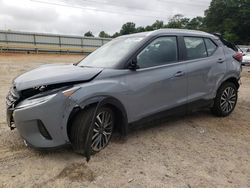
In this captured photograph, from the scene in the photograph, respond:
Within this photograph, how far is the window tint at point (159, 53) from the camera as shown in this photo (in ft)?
14.0

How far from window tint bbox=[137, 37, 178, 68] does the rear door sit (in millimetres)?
319

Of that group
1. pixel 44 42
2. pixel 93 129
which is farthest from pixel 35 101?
pixel 44 42

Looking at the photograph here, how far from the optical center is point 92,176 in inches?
127

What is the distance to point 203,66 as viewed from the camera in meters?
5.06

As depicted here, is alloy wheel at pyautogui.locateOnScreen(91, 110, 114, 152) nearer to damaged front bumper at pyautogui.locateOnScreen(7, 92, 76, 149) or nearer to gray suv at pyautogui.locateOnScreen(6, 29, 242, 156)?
gray suv at pyautogui.locateOnScreen(6, 29, 242, 156)

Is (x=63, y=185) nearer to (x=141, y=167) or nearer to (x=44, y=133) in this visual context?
(x=44, y=133)

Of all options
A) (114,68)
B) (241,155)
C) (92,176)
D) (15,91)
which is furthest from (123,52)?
(241,155)

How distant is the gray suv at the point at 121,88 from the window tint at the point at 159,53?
0.01 metres

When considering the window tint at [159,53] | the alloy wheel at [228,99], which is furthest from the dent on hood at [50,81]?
the alloy wheel at [228,99]

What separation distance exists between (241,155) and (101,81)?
2.23 metres

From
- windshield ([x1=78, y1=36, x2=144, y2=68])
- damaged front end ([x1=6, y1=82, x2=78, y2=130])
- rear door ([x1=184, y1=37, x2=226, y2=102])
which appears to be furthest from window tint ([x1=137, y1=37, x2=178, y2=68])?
damaged front end ([x1=6, y1=82, x2=78, y2=130])

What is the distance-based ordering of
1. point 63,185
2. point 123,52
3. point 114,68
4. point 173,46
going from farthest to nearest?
point 173,46, point 123,52, point 114,68, point 63,185

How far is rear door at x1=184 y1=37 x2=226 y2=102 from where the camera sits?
→ 16.1 feet

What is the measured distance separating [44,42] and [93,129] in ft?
87.3
